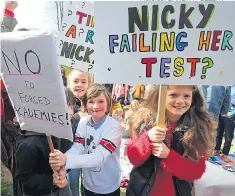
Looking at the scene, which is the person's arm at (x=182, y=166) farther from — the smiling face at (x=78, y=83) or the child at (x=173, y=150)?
the smiling face at (x=78, y=83)

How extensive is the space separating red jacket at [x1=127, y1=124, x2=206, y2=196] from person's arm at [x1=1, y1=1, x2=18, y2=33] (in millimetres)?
1514

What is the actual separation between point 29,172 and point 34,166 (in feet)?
0.15

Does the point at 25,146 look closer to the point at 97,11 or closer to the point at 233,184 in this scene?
the point at 97,11

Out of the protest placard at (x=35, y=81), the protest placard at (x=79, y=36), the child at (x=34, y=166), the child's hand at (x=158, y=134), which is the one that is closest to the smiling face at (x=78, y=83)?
the protest placard at (x=79, y=36)

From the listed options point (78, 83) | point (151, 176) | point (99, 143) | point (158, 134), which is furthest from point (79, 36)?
point (151, 176)

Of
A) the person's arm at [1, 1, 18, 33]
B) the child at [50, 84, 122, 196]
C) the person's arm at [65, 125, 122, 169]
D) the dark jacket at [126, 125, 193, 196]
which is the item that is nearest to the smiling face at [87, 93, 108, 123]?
the child at [50, 84, 122, 196]

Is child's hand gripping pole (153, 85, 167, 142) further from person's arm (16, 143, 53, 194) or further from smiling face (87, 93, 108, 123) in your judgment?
person's arm (16, 143, 53, 194)

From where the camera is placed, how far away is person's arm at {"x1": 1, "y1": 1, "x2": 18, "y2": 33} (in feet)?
8.69

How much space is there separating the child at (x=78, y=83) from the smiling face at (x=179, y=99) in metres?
0.89

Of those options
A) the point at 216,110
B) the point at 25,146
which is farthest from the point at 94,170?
the point at 216,110

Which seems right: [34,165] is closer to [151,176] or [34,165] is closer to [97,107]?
[97,107]

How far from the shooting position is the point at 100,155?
1979 mm

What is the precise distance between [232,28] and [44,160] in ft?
4.38

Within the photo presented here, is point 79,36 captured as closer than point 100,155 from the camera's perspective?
No
